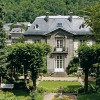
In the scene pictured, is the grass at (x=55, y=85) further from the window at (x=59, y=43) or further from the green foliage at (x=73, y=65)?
the window at (x=59, y=43)

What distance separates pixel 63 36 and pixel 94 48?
45.4 ft

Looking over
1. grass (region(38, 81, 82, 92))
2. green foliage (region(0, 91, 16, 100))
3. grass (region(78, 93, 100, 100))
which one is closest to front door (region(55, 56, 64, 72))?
grass (region(38, 81, 82, 92))

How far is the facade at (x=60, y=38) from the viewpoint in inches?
1879

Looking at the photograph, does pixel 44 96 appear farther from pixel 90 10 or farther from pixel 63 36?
pixel 63 36

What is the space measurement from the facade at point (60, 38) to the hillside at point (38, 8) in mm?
123982

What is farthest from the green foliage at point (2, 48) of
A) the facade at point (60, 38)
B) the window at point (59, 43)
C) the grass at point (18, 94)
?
the window at point (59, 43)

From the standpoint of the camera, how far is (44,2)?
19588 cm

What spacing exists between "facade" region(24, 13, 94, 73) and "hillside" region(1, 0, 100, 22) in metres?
124

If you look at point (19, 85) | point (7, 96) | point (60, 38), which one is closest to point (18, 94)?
point (7, 96)

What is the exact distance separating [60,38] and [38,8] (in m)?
148

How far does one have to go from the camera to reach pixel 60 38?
47906 millimetres

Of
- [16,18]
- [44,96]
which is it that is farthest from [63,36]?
[16,18]

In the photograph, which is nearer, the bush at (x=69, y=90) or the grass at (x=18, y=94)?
the grass at (x=18, y=94)

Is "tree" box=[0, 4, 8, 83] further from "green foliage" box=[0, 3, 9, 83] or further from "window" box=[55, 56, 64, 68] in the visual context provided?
"window" box=[55, 56, 64, 68]
